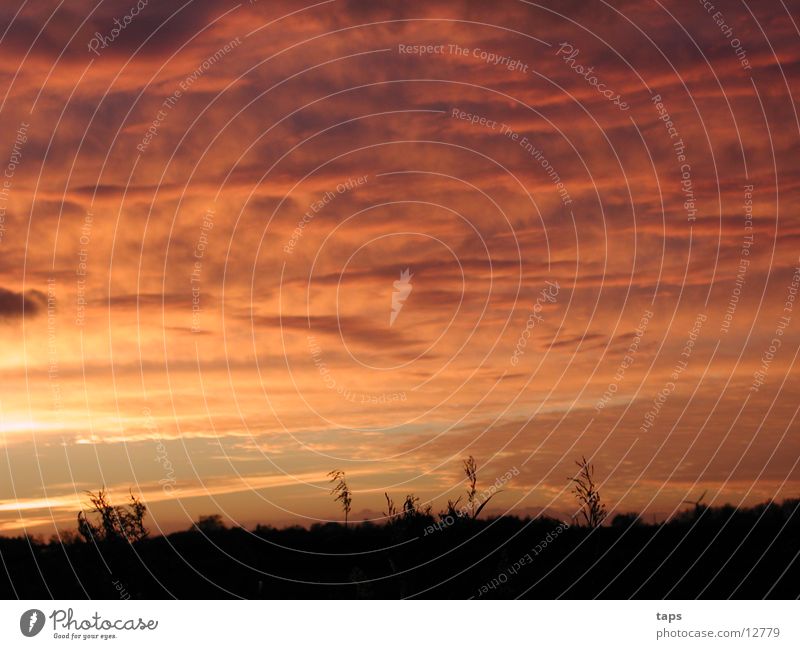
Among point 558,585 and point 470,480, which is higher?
point 470,480

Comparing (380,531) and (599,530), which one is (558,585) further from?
(380,531)
